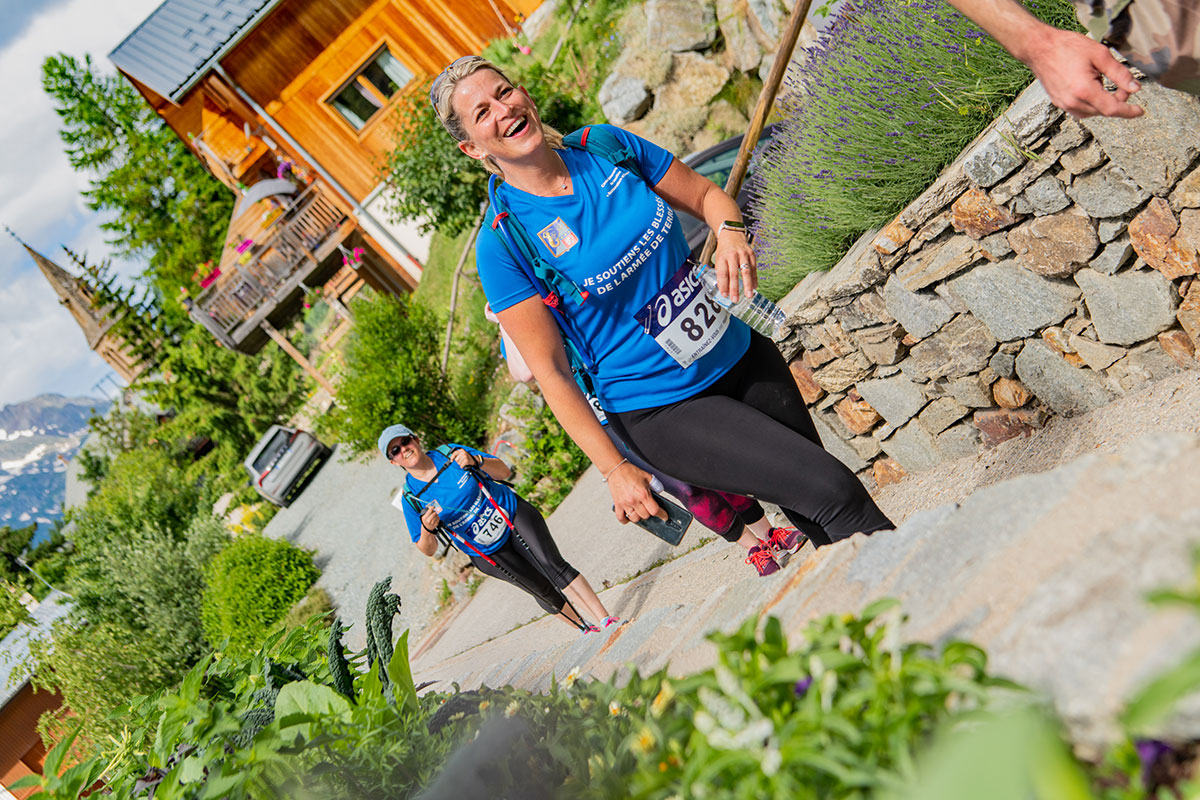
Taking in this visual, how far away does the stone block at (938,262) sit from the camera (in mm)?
3572

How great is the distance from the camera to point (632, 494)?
7.67ft

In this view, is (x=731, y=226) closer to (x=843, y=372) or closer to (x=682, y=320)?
(x=682, y=320)

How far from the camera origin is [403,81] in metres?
19.2

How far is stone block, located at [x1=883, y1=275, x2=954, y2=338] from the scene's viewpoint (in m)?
3.79

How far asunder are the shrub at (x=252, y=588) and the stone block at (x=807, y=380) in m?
8.07

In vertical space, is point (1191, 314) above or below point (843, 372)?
below

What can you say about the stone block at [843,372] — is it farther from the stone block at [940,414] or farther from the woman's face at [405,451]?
the woman's face at [405,451]

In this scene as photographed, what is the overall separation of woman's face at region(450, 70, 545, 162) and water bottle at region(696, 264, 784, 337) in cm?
64

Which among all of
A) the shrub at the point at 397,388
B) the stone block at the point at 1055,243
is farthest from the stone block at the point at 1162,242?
the shrub at the point at 397,388

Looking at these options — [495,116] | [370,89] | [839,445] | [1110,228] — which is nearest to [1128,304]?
[1110,228]

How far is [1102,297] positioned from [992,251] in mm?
441

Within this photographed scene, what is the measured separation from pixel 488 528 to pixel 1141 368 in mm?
3490

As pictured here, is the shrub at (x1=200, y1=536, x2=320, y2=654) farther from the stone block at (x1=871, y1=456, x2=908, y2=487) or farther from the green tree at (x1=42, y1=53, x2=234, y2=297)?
the green tree at (x1=42, y1=53, x2=234, y2=297)

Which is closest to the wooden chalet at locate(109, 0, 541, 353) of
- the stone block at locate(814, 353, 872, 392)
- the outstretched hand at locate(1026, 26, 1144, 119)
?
the stone block at locate(814, 353, 872, 392)
